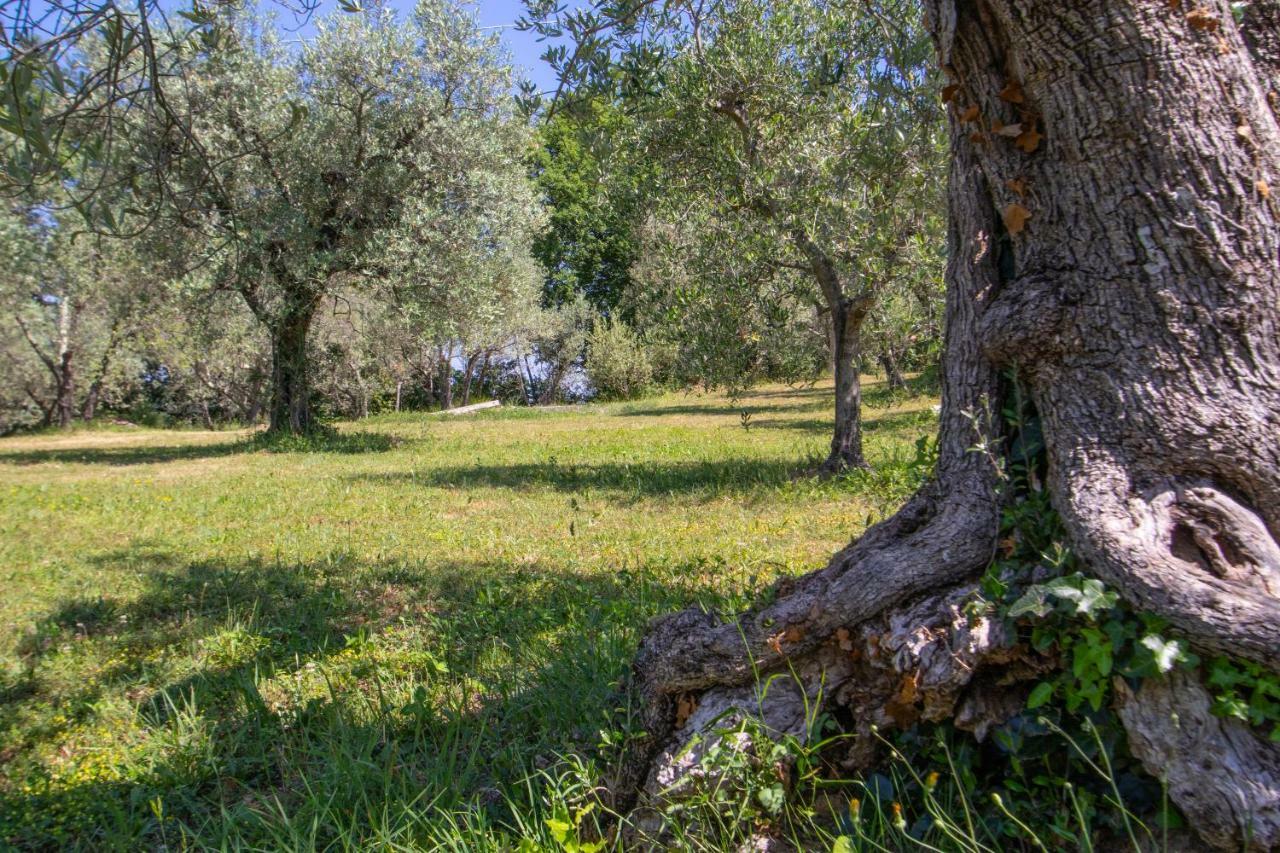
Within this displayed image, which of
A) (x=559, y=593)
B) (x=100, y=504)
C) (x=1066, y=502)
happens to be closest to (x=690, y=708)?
(x=1066, y=502)

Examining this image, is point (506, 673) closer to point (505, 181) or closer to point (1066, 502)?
point (1066, 502)

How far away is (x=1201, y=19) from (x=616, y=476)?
903 cm

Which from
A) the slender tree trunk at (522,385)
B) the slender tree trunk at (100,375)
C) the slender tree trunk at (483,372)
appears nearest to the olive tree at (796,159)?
the slender tree trunk at (100,375)

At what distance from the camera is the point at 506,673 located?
388 cm

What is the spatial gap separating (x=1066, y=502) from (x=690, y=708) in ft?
4.32

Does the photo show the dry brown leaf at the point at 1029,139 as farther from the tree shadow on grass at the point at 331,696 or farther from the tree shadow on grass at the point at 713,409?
the tree shadow on grass at the point at 713,409

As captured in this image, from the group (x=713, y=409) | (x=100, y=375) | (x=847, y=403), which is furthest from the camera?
(x=713, y=409)

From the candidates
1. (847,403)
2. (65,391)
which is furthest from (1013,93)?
(65,391)

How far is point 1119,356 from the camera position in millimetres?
2299

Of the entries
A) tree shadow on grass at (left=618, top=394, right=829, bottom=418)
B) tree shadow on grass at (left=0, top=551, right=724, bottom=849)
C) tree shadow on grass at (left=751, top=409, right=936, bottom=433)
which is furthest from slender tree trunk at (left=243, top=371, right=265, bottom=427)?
tree shadow on grass at (left=0, top=551, right=724, bottom=849)

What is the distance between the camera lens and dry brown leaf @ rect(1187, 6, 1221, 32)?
225 cm

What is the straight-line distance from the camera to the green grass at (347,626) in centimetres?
292

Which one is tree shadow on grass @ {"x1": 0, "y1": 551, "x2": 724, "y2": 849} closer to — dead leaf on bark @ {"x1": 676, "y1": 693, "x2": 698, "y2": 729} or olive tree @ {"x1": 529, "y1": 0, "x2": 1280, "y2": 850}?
dead leaf on bark @ {"x1": 676, "y1": 693, "x2": 698, "y2": 729}

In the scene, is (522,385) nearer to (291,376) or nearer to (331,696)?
(291,376)
